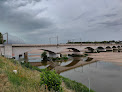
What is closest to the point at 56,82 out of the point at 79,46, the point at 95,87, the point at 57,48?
the point at 95,87

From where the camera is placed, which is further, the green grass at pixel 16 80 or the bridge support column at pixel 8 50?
the bridge support column at pixel 8 50

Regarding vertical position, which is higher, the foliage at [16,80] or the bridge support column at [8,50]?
the bridge support column at [8,50]

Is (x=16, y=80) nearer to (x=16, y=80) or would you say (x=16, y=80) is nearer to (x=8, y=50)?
(x=16, y=80)

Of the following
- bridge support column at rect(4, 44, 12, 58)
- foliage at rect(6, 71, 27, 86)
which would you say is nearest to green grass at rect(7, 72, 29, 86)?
foliage at rect(6, 71, 27, 86)

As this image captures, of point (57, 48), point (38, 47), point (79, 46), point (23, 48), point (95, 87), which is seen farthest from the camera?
point (79, 46)

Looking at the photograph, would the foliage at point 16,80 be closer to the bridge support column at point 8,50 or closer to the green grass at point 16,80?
the green grass at point 16,80

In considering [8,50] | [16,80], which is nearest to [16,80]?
[16,80]

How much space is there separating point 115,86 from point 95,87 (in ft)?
7.59

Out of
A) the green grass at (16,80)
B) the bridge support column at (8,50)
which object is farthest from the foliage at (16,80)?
the bridge support column at (8,50)

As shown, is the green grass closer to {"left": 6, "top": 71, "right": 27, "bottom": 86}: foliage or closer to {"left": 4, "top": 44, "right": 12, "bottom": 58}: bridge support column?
{"left": 6, "top": 71, "right": 27, "bottom": 86}: foliage

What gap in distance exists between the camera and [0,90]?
4535mm

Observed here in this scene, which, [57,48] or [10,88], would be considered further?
[57,48]

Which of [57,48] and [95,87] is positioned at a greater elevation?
[57,48]

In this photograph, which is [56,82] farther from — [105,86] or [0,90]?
[105,86]
